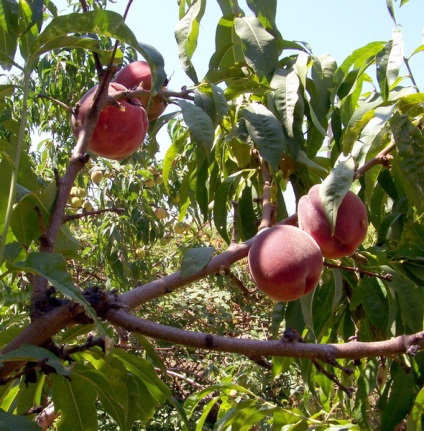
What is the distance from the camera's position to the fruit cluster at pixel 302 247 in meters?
1.07

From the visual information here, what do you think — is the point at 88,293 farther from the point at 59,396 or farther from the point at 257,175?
the point at 257,175

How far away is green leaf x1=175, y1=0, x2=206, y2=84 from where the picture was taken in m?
1.16

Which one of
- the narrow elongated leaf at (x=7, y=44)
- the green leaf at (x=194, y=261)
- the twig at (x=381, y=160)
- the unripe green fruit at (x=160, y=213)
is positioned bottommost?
the unripe green fruit at (x=160, y=213)

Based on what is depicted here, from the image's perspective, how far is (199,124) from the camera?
93 cm

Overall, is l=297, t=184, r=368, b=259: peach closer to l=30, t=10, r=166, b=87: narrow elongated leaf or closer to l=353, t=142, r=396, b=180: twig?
l=353, t=142, r=396, b=180: twig

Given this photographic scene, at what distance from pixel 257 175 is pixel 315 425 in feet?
2.12

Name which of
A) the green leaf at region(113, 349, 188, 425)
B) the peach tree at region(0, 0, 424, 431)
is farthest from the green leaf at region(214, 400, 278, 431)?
the green leaf at region(113, 349, 188, 425)

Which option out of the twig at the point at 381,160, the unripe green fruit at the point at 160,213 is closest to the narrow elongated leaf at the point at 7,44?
the twig at the point at 381,160

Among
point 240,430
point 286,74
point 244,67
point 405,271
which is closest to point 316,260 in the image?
point 405,271

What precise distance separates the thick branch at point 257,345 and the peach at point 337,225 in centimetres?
29

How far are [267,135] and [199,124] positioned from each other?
0.18 metres

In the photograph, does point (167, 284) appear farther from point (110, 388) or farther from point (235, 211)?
point (235, 211)

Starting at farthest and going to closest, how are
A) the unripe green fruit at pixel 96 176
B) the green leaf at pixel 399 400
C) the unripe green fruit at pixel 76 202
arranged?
→ the unripe green fruit at pixel 96 176 → the unripe green fruit at pixel 76 202 → the green leaf at pixel 399 400

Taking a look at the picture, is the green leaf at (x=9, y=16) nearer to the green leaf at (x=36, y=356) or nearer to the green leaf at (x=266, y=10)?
the green leaf at (x=36, y=356)
